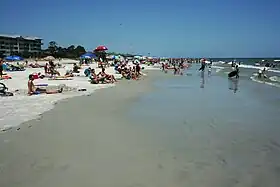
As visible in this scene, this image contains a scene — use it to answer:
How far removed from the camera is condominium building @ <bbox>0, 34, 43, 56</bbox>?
302ft

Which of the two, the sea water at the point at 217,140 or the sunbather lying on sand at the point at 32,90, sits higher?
the sunbather lying on sand at the point at 32,90

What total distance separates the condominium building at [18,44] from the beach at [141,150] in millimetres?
84000

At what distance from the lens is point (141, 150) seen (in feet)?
21.1

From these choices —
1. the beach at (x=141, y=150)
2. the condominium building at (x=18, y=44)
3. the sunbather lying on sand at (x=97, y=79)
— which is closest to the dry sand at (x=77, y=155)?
the beach at (x=141, y=150)

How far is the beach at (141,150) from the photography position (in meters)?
4.89

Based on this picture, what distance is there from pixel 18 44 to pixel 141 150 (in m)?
101

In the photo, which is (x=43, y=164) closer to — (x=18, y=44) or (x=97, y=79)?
(x=97, y=79)

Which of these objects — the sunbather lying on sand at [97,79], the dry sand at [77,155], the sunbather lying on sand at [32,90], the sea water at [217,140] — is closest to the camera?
the dry sand at [77,155]

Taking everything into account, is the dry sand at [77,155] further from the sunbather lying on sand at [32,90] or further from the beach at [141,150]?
the sunbather lying on sand at [32,90]

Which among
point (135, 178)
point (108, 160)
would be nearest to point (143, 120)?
point (108, 160)

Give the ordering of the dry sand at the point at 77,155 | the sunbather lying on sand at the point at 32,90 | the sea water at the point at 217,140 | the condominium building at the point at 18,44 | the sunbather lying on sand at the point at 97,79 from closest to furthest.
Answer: the dry sand at the point at 77,155 → the sea water at the point at 217,140 → the sunbather lying on sand at the point at 32,90 → the sunbather lying on sand at the point at 97,79 → the condominium building at the point at 18,44

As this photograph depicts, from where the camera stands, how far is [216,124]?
30.0 feet

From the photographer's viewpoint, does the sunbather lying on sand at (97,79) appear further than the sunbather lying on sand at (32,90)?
Yes

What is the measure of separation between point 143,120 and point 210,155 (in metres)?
3.71
